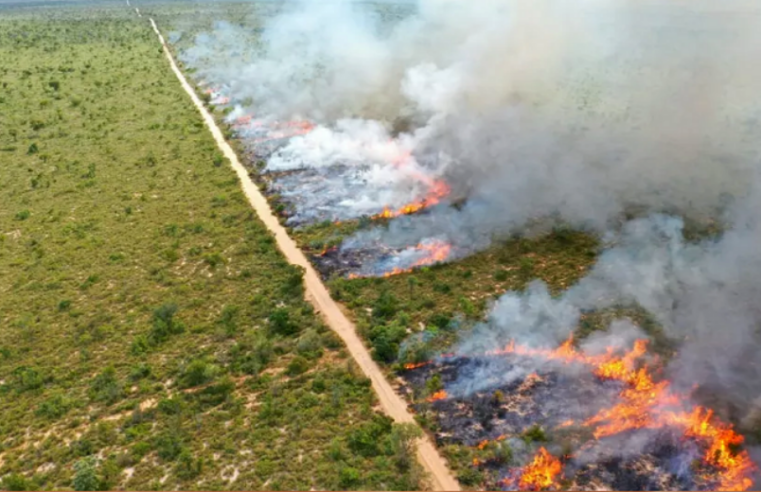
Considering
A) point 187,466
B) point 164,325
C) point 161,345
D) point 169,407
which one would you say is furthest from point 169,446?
point 164,325

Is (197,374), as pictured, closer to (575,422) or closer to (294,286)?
(294,286)

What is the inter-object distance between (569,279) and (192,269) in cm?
2105

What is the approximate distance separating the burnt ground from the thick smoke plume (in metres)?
1.18

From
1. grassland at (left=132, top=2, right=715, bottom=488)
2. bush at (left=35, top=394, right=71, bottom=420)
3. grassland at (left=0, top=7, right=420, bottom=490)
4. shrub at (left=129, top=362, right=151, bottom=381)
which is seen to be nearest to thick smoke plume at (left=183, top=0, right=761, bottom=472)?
grassland at (left=132, top=2, right=715, bottom=488)

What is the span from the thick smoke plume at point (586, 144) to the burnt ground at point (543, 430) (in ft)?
3.86

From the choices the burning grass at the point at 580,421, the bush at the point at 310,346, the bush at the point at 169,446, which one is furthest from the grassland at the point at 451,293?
the bush at the point at 169,446

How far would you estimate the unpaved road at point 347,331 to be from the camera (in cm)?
2198

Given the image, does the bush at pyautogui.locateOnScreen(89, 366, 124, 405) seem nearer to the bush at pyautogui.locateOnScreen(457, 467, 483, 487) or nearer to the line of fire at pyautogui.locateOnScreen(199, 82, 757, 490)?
the line of fire at pyautogui.locateOnScreen(199, 82, 757, 490)

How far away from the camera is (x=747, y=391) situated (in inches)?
931

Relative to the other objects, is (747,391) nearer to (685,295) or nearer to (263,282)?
(685,295)

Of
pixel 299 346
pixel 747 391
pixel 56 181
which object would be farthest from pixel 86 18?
pixel 747 391

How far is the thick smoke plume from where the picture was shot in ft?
93.6

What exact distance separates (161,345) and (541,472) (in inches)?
705

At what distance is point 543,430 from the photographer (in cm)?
2292
